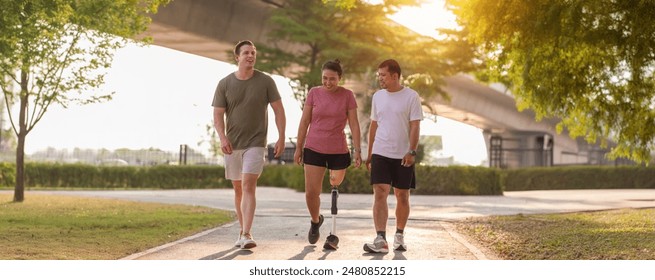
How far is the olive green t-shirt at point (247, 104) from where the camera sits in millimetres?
8539

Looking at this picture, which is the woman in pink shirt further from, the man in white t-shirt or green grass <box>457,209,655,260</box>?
green grass <box>457,209,655,260</box>

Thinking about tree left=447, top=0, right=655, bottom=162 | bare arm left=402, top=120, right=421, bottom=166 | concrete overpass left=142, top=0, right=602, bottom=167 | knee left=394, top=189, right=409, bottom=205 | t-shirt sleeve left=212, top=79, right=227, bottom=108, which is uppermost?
concrete overpass left=142, top=0, right=602, bottom=167

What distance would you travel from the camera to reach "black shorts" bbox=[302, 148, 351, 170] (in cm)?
856

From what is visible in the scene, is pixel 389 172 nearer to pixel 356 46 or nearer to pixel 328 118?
pixel 328 118

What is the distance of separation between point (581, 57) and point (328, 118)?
7.07m

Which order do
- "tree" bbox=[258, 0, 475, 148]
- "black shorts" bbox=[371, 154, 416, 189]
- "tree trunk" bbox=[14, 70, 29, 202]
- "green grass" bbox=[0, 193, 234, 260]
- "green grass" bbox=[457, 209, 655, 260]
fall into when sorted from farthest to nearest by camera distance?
"tree" bbox=[258, 0, 475, 148], "tree trunk" bbox=[14, 70, 29, 202], "green grass" bbox=[457, 209, 655, 260], "green grass" bbox=[0, 193, 234, 260], "black shorts" bbox=[371, 154, 416, 189]

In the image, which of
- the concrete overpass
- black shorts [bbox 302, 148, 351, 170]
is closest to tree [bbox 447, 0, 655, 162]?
black shorts [bbox 302, 148, 351, 170]

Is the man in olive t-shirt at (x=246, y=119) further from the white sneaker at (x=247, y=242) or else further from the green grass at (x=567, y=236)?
the green grass at (x=567, y=236)

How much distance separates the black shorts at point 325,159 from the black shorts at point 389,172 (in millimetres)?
335

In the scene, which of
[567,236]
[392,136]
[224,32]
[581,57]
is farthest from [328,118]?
[224,32]

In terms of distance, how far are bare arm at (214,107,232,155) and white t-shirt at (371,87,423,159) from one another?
1.38m

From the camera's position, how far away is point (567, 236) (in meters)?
11.3

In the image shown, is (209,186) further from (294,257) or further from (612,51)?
(294,257)

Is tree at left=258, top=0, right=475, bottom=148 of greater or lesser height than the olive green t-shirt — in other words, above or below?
above
